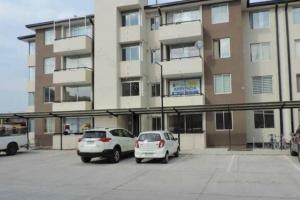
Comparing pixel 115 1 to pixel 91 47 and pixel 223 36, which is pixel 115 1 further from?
pixel 223 36

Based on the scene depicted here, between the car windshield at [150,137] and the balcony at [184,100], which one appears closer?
the car windshield at [150,137]

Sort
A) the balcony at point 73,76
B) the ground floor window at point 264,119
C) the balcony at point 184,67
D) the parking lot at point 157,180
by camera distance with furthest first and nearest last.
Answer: the balcony at point 73,76 → the balcony at point 184,67 → the ground floor window at point 264,119 → the parking lot at point 157,180

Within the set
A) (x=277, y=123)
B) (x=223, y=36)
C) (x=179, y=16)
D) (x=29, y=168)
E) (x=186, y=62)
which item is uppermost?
(x=179, y=16)

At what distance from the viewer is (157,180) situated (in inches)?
520

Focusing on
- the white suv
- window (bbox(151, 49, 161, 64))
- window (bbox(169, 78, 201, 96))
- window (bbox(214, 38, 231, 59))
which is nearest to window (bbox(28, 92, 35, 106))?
window (bbox(151, 49, 161, 64))

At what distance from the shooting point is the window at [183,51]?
29958 millimetres

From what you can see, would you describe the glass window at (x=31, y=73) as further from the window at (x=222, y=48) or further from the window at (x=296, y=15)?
the window at (x=296, y=15)

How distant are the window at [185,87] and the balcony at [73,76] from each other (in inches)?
290

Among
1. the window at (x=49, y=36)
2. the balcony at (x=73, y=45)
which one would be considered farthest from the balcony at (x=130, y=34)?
the window at (x=49, y=36)

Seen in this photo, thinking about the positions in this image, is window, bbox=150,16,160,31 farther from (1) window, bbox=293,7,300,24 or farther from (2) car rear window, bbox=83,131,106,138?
(2) car rear window, bbox=83,131,106,138

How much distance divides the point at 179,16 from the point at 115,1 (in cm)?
569

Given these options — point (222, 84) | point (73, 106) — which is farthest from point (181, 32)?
point (73, 106)

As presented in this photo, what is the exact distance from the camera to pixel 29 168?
58.2 feet

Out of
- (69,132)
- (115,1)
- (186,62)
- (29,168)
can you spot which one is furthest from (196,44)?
(29,168)
